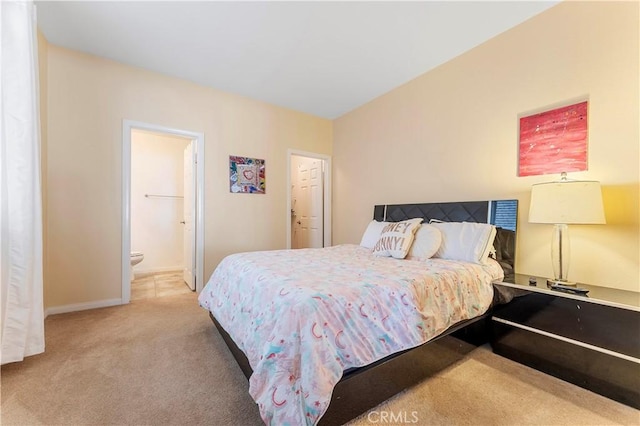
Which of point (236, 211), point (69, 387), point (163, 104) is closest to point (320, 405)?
point (69, 387)

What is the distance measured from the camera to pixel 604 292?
1722mm

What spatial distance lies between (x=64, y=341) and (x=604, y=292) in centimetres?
397

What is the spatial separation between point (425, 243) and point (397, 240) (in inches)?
9.5

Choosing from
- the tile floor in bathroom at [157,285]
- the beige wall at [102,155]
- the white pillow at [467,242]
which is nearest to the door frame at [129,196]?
the beige wall at [102,155]

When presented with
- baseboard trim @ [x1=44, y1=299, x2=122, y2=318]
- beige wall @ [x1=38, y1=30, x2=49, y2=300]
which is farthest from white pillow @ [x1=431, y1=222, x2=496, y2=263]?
beige wall @ [x1=38, y1=30, x2=49, y2=300]

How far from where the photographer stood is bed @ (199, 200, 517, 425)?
3.61 feet

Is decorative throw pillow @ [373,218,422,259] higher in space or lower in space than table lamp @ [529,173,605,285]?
lower

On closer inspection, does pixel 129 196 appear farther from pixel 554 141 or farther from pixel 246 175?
pixel 554 141

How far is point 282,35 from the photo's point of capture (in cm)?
244

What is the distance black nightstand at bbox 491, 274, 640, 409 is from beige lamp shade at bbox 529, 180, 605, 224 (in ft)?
1.60

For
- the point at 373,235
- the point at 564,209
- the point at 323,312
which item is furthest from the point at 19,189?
the point at 564,209

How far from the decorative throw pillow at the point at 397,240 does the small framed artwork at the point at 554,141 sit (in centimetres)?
107

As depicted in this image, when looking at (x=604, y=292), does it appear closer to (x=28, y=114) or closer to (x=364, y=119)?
(x=364, y=119)

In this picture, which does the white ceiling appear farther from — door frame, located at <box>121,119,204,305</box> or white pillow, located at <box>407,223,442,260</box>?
white pillow, located at <box>407,223,442,260</box>
